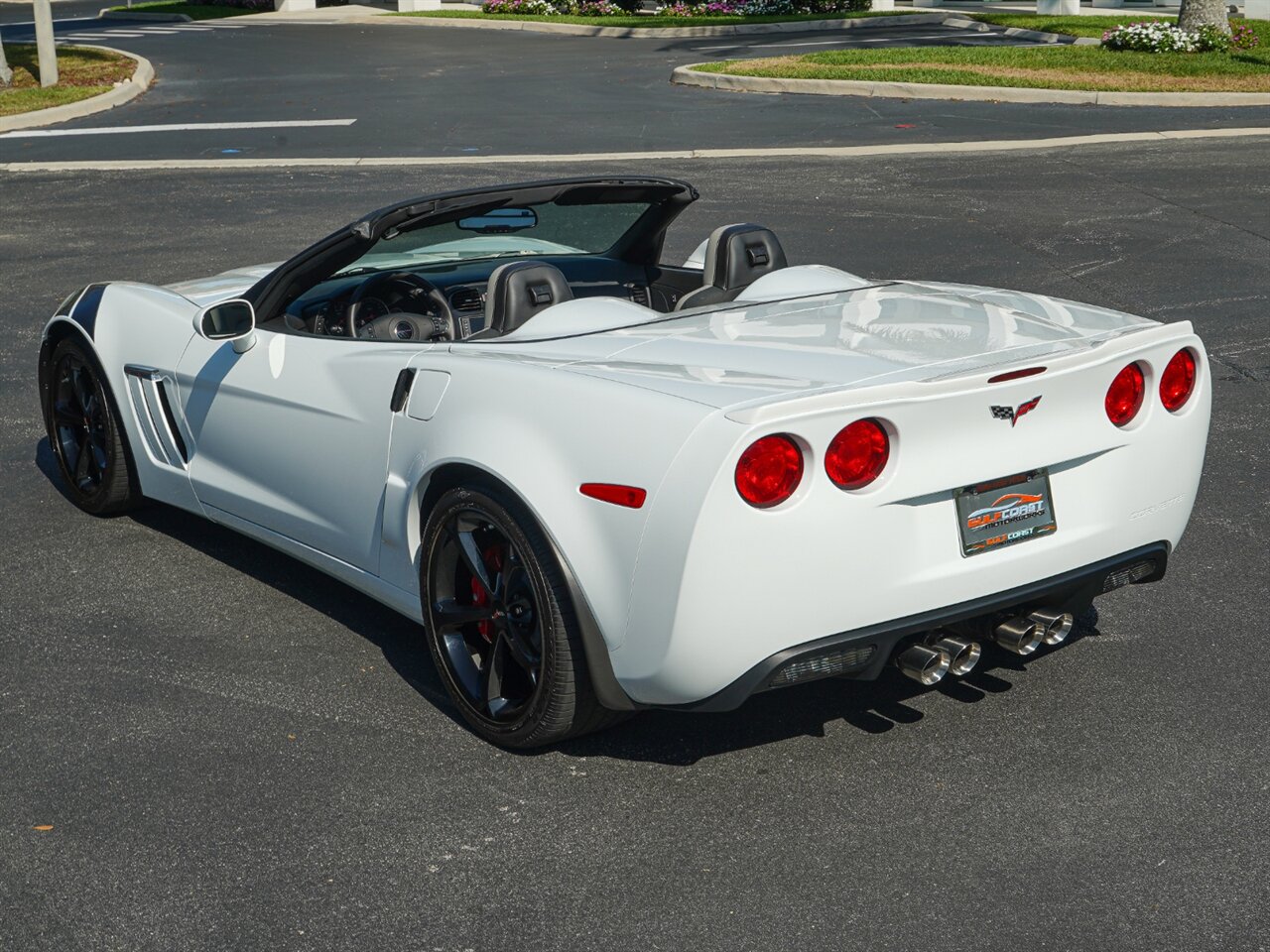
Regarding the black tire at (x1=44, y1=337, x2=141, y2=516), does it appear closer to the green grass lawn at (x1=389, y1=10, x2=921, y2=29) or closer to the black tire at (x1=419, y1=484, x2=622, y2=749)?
the black tire at (x1=419, y1=484, x2=622, y2=749)

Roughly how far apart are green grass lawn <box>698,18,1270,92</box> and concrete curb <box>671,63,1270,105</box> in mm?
276

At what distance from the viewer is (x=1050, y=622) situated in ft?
13.7

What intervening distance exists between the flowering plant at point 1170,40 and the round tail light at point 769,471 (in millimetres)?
20619

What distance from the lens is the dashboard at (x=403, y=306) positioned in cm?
503

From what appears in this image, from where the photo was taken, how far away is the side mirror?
5.08m

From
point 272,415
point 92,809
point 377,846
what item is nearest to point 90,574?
point 272,415

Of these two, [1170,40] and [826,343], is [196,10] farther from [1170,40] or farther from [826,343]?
[826,343]

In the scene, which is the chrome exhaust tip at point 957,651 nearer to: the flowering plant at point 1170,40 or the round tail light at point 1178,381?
the round tail light at point 1178,381

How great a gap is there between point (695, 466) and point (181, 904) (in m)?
1.51

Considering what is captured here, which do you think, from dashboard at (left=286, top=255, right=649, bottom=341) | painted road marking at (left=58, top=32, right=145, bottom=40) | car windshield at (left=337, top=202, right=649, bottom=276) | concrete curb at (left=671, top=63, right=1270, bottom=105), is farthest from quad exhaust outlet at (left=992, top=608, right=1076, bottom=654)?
painted road marking at (left=58, top=32, right=145, bottom=40)

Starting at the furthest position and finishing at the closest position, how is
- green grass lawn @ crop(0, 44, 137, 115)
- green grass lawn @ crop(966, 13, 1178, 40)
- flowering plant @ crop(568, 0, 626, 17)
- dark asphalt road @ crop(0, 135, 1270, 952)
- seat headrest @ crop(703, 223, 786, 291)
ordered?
flowering plant @ crop(568, 0, 626, 17)
green grass lawn @ crop(966, 13, 1178, 40)
green grass lawn @ crop(0, 44, 137, 115)
seat headrest @ crop(703, 223, 786, 291)
dark asphalt road @ crop(0, 135, 1270, 952)

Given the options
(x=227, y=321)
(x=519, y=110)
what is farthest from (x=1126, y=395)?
(x=519, y=110)

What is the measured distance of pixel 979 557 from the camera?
3857mm

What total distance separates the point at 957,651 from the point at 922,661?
0.10m
